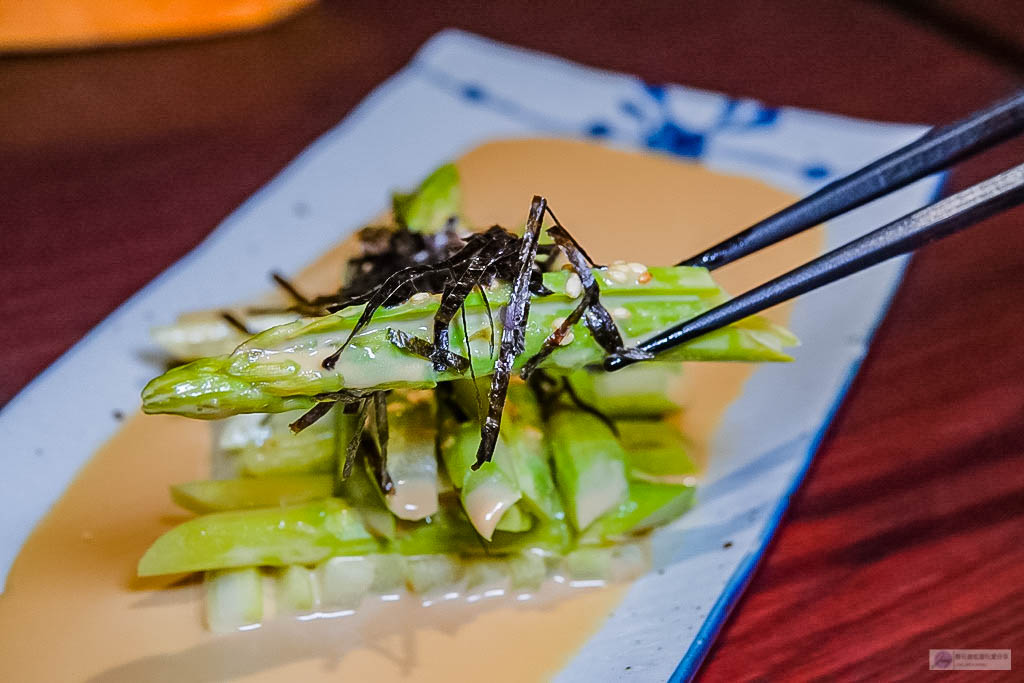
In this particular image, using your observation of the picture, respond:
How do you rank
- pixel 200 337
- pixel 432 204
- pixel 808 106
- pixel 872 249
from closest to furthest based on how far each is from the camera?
pixel 872 249, pixel 200 337, pixel 432 204, pixel 808 106

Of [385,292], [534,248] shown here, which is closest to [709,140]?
[534,248]

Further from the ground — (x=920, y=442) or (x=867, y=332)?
(x=867, y=332)

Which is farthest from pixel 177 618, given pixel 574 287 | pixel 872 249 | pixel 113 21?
pixel 113 21

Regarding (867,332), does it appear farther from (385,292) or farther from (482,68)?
(482,68)

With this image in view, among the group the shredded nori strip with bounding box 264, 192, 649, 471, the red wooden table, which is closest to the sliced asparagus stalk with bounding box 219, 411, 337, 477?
the shredded nori strip with bounding box 264, 192, 649, 471

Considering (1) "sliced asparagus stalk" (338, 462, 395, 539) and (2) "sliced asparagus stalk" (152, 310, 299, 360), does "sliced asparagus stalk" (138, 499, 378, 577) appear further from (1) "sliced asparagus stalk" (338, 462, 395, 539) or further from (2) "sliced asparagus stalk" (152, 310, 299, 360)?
(2) "sliced asparagus stalk" (152, 310, 299, 360)

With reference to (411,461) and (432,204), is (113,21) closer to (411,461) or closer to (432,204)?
(432,204)
